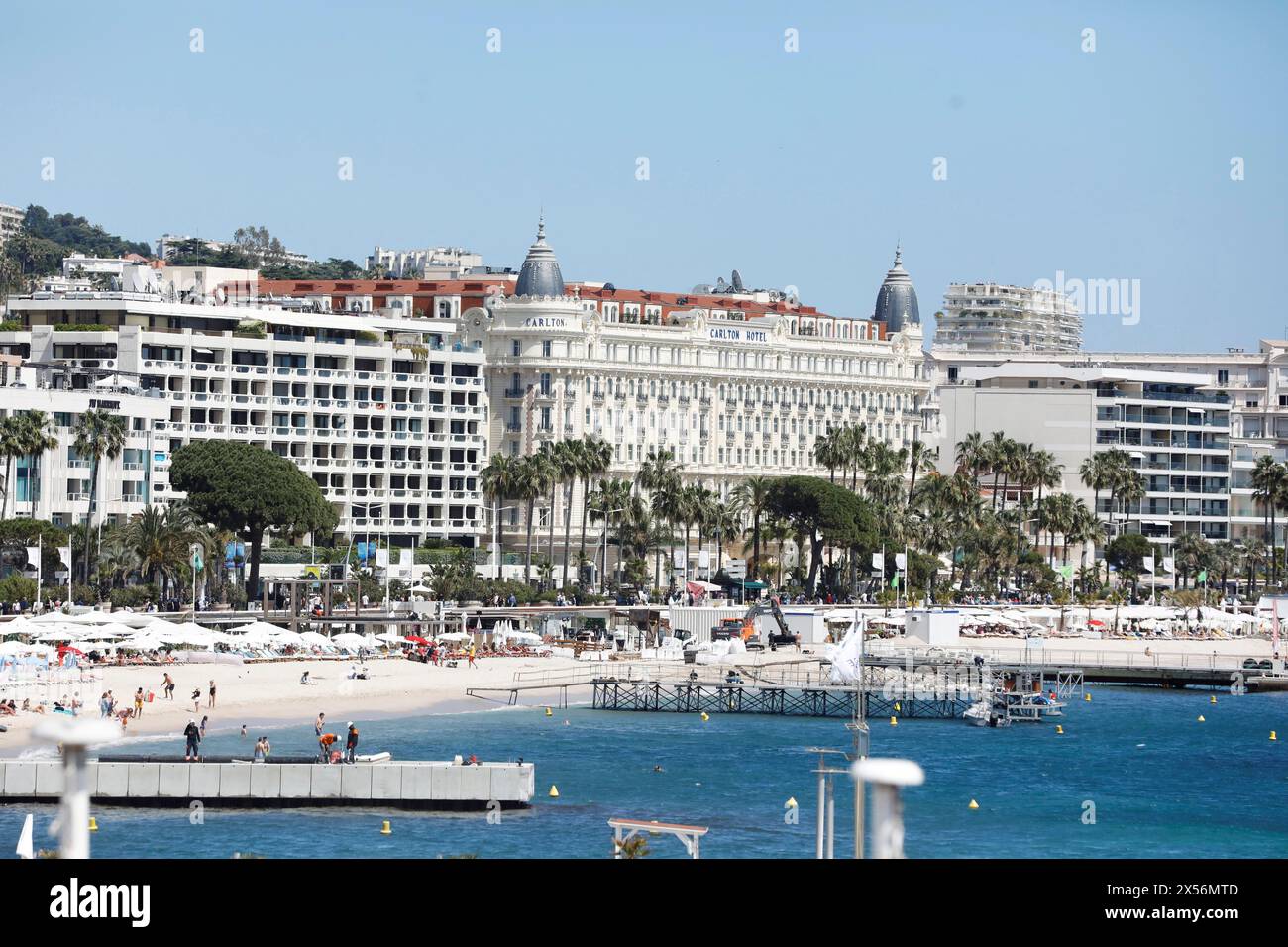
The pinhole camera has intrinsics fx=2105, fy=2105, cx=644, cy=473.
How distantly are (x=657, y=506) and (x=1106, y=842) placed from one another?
8118cm

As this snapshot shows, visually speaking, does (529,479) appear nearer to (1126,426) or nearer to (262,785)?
(262,785)

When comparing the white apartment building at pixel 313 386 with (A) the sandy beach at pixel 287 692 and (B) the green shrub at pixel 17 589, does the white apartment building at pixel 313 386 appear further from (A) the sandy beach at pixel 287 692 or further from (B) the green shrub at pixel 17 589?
(A) the sandy beach at pixel 287 692

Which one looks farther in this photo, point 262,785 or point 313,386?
point 313,386

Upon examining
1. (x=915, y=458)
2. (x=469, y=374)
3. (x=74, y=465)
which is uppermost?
(x=469, y=374)

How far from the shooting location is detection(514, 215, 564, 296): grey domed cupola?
162 m

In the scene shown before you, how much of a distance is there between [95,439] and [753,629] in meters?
39.4

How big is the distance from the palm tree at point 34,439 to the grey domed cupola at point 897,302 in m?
90.2

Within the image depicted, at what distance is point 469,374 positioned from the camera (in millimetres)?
157250

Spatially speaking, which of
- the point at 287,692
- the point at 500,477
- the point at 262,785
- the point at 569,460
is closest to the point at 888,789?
the point at 262,785

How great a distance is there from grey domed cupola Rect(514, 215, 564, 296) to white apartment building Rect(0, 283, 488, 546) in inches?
243

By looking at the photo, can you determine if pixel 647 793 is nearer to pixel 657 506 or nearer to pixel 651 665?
pixel 651 665

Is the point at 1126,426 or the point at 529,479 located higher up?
the point at 1126,426

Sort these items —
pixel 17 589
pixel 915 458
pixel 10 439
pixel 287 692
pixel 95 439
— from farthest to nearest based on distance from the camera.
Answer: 1. pixel 915 458
2. pixel 95 439
3. pixel 10 439
4. pixel 17 589
5. pixel 287 692
